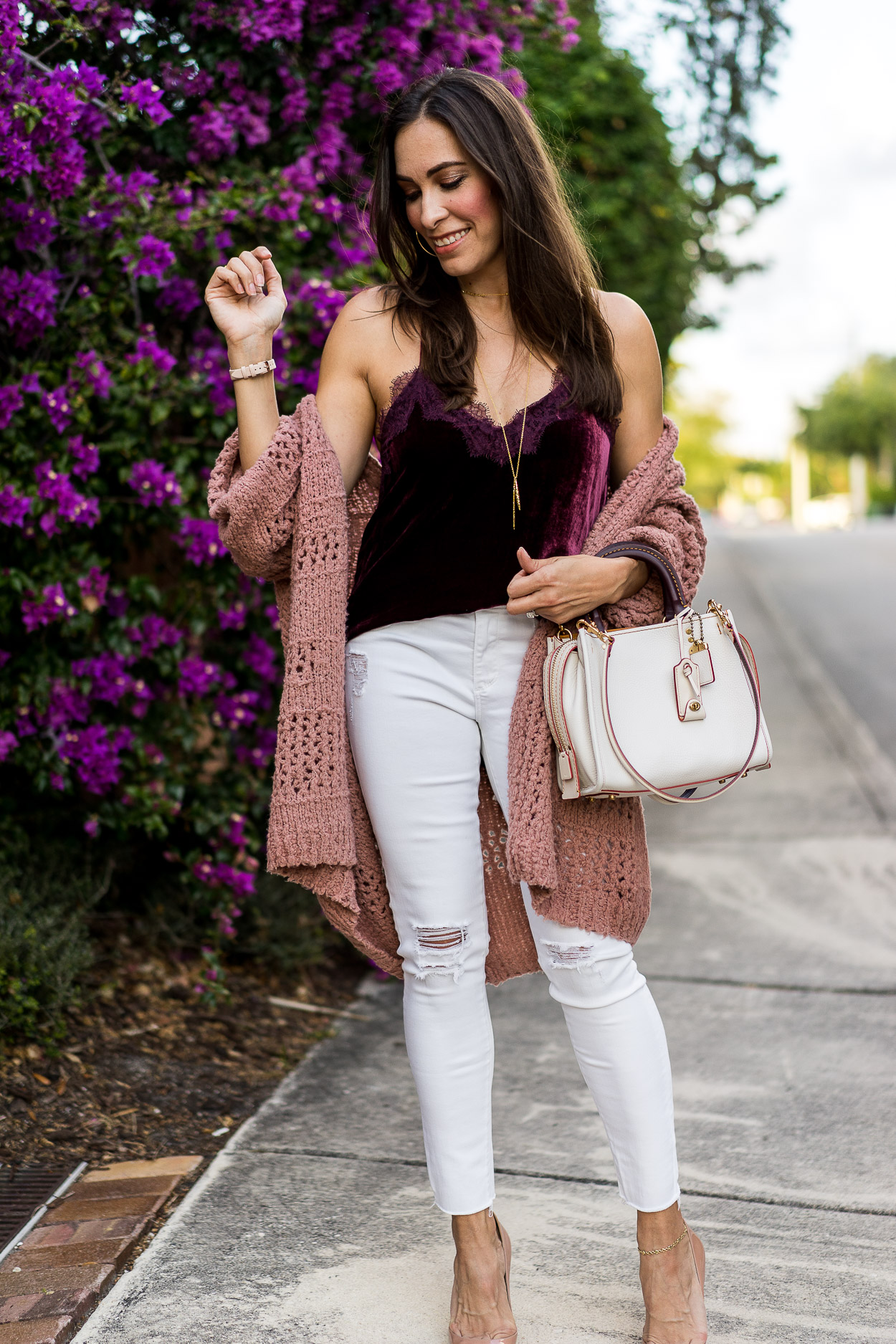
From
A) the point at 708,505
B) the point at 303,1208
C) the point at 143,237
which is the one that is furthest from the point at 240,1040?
the point at 708,505

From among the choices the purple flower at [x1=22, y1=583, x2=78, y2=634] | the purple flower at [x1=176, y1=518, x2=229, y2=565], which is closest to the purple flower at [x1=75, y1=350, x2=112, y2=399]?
the purple flower at [x1=176, y1=518, x2=229, y2=565]

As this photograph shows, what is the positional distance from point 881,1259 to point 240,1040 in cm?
172

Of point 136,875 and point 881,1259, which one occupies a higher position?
point 136,875

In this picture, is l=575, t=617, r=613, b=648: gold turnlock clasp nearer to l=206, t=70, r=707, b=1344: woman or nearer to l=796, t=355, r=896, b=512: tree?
l=206, t=70, r=707, b=1344: woman

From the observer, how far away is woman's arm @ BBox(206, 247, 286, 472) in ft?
7.00

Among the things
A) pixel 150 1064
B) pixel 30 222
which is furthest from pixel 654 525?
pixel 150 1064

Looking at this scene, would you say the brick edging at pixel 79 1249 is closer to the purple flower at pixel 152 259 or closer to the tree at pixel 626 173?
the purple flower at pixel 152 259

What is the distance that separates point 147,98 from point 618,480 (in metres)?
1.55

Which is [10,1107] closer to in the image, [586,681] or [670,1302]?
[670,1302]

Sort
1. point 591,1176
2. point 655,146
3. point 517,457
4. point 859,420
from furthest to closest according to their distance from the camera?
point 859,420 < point 655,146 < point 591,1176 < point 517,457

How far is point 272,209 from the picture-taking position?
125 inches

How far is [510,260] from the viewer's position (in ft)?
7.06

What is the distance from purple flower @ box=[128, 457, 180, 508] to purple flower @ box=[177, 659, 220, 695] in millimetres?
429

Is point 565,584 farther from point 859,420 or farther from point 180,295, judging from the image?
point 859,420
